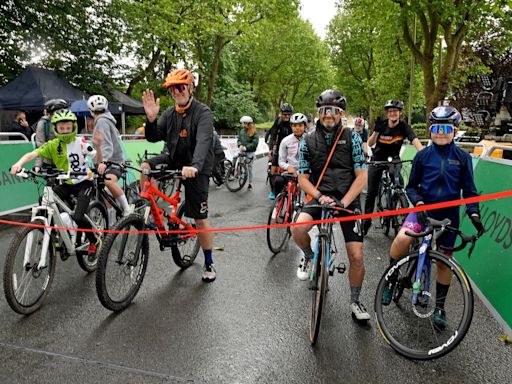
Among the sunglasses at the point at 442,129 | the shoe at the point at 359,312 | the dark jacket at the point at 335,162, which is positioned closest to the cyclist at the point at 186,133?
the dark jacket at the point at 335,162

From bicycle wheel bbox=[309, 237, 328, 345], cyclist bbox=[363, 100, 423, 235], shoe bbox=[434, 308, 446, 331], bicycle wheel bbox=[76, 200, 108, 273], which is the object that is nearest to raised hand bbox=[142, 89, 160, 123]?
bicycle wheel bbox=[76, 200, 108, 273]

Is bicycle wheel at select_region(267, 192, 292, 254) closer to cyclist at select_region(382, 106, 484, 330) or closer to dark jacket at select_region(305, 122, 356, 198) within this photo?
dark jacket at select_region(305, 122, 356, 198)

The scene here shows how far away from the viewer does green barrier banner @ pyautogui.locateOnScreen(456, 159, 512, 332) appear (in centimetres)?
374

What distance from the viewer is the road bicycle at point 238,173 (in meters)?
12.0

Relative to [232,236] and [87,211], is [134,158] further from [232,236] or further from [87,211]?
[87,211]

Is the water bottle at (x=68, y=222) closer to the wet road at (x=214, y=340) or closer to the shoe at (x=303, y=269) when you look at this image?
the wet road at (x=214, y=340)

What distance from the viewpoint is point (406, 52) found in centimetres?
2759

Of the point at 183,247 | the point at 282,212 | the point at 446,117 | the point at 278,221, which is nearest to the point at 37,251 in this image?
the point at 183,247

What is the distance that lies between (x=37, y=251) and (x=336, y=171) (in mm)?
2951

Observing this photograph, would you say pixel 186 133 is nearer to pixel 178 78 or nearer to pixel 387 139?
pixel 178 78

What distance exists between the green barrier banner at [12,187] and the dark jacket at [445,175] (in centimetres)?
725

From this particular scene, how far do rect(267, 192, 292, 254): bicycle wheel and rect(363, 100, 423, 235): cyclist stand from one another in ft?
5.24

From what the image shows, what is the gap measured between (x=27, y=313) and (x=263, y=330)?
86.9 inches

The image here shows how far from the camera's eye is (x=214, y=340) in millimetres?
3529
